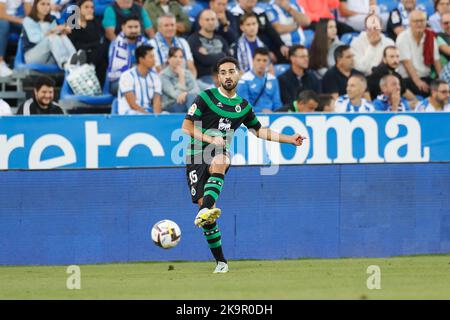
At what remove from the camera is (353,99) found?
16.4m

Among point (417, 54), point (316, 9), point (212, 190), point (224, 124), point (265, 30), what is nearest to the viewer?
point (212, 190)

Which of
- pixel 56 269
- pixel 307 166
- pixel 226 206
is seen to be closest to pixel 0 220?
pixel 56 269

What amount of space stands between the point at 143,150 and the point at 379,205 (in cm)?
367

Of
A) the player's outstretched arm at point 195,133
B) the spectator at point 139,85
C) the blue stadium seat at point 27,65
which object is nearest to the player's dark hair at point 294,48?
the spectator at point 139,85

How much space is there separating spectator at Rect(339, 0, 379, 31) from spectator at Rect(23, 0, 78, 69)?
5.32 m

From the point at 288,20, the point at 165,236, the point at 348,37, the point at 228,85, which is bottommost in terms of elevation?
the point at 165,236

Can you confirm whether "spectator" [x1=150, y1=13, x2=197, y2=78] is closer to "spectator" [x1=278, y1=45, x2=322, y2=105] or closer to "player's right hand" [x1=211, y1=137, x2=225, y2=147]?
"spectator" [x1=278, y1=45, x2=322, y2=105]

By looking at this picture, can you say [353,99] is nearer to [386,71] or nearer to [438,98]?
[386,71]

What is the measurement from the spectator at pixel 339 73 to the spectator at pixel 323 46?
242 millimetres

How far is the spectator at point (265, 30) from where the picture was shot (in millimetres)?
17594

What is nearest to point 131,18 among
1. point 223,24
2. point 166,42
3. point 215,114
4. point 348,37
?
point 166,42

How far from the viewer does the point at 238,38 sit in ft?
56.6

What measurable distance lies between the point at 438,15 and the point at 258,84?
476 cm

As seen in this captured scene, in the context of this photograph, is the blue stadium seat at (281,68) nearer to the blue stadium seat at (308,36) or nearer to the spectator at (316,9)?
the blue stadium seat at (308,36)
